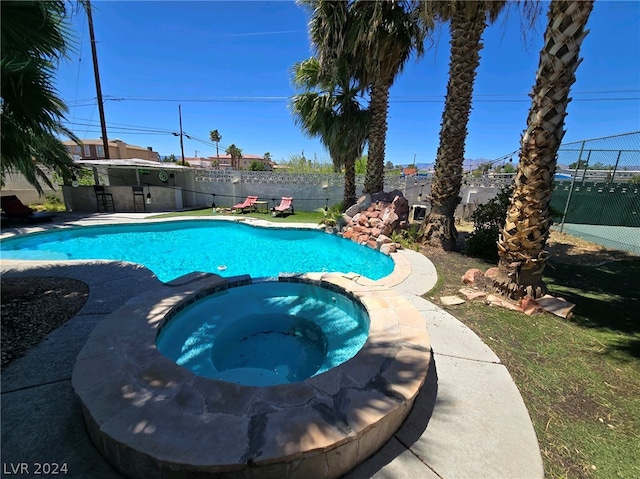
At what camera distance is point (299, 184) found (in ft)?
48.7

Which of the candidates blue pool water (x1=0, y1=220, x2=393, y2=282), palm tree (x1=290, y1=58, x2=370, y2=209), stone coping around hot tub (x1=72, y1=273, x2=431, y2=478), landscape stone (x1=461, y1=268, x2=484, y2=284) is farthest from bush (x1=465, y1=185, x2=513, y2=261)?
palm tree (x1=290, y1=58, x2=370, y2=209)

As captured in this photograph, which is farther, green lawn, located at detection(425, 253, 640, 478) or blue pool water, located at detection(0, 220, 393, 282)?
blue pool water, located at detection(0, 220, 393, 282)

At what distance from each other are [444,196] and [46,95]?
843 cm

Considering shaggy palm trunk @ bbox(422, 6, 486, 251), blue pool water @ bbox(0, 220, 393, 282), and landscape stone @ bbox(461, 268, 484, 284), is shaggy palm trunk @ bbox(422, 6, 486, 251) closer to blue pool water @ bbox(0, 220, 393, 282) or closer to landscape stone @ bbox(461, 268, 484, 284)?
blue pool water @ bbox(0, 220, 393, 282)

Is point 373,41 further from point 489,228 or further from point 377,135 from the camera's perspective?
point 489,228

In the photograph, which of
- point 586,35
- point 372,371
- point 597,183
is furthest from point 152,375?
point 597,183

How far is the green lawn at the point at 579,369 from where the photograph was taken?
212 cm

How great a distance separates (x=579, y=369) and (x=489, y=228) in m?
4.67

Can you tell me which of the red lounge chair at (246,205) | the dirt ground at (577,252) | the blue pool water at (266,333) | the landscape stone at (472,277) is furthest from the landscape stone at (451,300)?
the red lounge chair at (246,205)

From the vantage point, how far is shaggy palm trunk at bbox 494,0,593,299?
3781mm

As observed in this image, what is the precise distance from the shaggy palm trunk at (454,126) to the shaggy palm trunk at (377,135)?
9.83 feet

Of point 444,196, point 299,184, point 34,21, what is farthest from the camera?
point 299,184

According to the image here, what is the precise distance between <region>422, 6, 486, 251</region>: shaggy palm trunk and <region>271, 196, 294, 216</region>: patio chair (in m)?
7.35

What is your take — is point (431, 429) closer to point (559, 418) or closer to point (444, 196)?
point (559, 418)
